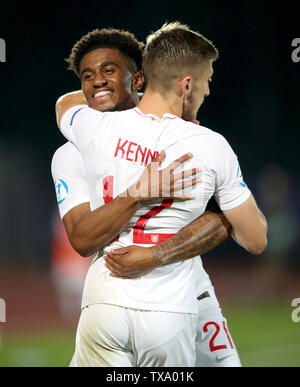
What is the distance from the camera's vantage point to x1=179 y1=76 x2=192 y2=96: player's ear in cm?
225

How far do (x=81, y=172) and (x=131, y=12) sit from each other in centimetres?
959

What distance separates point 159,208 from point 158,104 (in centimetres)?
43

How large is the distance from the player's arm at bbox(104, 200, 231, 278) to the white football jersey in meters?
0.04

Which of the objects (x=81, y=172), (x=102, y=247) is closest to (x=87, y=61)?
(x=81, y=172)

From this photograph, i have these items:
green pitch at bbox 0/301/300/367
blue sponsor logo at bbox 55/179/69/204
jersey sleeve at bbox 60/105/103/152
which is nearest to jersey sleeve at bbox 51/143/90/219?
blue sponsor logo at bbox 55/179/69/204

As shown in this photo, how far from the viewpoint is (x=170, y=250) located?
216 centimetres

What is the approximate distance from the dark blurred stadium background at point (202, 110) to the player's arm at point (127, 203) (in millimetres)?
7972

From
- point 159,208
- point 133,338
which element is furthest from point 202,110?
point 133,338

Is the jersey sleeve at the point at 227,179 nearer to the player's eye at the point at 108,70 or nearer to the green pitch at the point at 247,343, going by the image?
the player's eye at the point at 108,70

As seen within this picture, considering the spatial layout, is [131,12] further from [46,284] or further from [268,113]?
[46,284]

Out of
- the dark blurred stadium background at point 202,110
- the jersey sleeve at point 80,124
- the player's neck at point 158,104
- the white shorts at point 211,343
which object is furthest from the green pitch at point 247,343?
the player's neck at point 158,104

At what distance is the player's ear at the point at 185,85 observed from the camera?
7.39 ft

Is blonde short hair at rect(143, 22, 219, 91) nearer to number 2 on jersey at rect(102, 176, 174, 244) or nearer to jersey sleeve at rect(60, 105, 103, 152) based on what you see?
jersey sleeve at rect(60, 105, 103, 152)

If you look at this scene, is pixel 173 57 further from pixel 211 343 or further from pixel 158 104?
pixel 211 343
